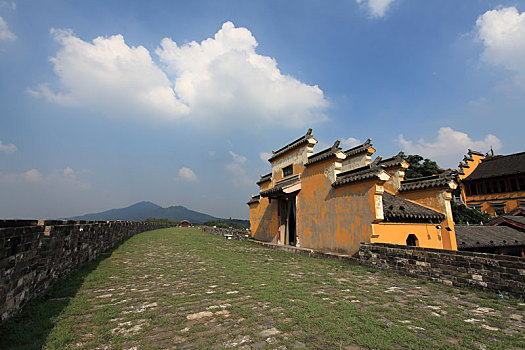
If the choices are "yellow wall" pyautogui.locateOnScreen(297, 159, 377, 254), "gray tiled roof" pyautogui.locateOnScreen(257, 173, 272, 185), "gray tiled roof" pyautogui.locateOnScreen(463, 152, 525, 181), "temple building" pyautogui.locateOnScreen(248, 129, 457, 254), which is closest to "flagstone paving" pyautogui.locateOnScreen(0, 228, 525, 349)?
"yellow wall" pyautogui.locateOnScreen(297, 159, 377, 254)

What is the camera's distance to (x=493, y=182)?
1060 inches

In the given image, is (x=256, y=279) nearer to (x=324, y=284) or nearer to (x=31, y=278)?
(x=324, y=284)

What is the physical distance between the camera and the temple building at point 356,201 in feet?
31.8

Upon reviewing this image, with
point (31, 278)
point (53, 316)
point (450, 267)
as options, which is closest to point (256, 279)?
point (53, 316)

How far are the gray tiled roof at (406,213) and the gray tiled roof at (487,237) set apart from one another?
3.22 meters

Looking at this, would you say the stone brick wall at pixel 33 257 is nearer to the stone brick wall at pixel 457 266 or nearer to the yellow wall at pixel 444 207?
the stone brick wall at pixel 457 266

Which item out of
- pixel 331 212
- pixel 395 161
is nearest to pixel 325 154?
pixel 331 212

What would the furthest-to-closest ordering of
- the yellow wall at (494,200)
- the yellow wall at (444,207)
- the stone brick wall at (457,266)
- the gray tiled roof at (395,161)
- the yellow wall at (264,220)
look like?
the yellow wall at (494,200)
the yellow wall at (264,220)
the gray tiled roof at (395,161)
the yellow wall at (444,207)
the stone brick wall at (457,266)

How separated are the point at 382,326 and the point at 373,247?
17.2ft

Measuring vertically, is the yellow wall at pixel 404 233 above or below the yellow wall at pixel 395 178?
below

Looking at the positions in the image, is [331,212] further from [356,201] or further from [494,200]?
[494,200]

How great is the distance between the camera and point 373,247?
8.38m

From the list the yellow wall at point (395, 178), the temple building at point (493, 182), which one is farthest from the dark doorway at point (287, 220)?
the temple building at point (493, 182)

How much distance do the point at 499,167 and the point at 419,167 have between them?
379 inches
